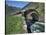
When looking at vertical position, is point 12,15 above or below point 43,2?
below

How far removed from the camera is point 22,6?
3.91 ft

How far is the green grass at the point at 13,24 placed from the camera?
1.17 m

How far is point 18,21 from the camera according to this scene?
3.89ft

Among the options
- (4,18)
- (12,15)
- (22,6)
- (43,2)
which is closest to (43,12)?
(43,2)

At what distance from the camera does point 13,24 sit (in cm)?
118

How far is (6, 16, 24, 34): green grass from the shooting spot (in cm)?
117

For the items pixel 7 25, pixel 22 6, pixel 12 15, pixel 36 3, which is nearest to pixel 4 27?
pixel 7 25

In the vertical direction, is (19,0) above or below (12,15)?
above
